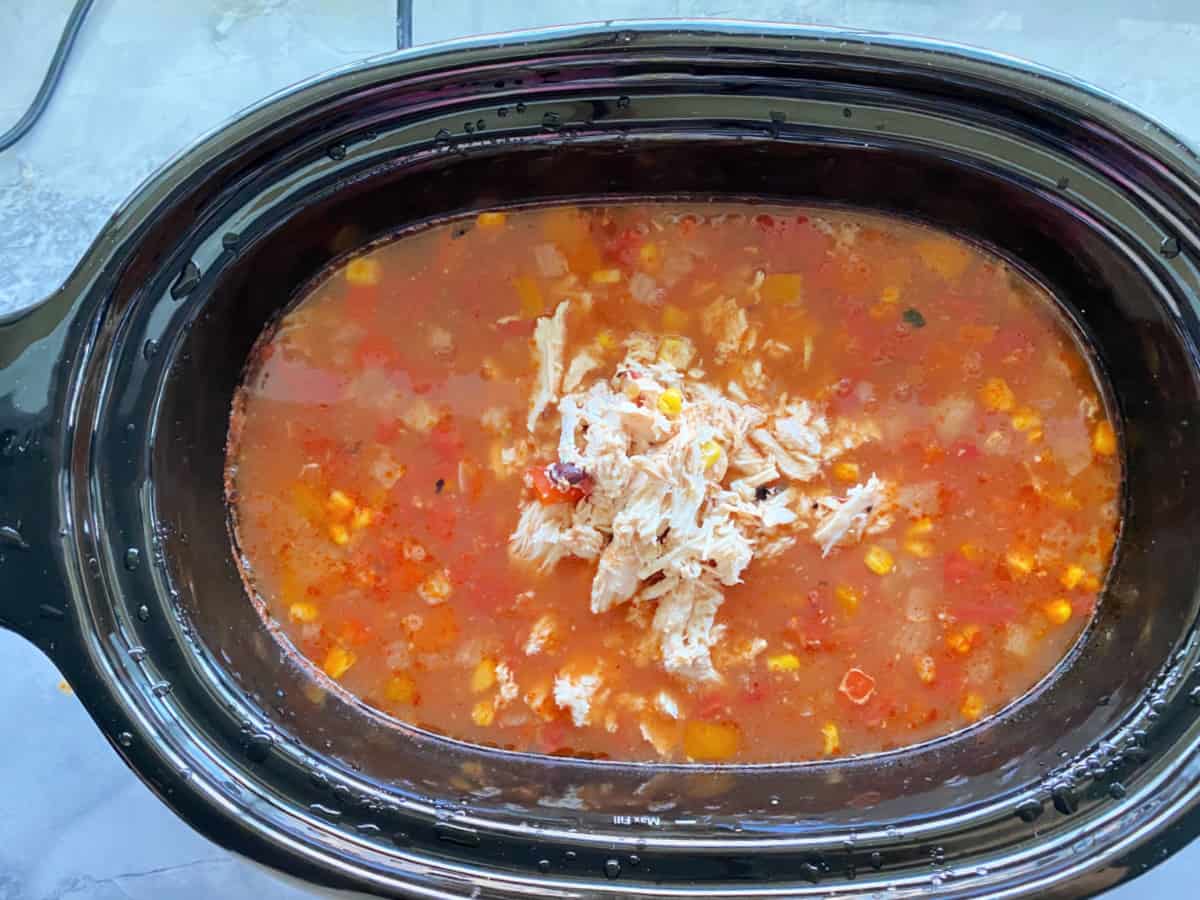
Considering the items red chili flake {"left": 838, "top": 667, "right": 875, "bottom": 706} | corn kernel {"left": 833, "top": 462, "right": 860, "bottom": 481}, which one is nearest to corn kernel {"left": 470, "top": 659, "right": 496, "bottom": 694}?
red chili flake {"left": 838, "top": 667, "right": 875, "bottom": 706}

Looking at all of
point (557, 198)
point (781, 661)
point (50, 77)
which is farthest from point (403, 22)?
point (781, 661)

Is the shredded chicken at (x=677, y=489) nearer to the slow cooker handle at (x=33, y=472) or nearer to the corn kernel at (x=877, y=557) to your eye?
the corn kernel at (x=877, y=557)

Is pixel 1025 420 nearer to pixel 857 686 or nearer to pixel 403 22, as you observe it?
pixel 857 686

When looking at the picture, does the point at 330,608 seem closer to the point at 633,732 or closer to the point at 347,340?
the point at 347,340

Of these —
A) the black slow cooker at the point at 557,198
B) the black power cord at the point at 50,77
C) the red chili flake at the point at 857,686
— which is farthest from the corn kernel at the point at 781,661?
the black power cord at the point at 50,77

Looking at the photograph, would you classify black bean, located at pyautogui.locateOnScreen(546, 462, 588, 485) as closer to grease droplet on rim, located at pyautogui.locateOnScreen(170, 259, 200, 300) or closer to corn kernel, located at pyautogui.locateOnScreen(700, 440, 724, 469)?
corn kernel, located at pyautogui.locateOnScreen(700, 440, 724, 469)
